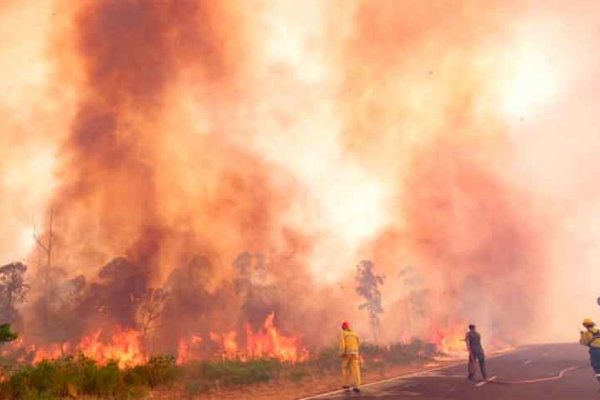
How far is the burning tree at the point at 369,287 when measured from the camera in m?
76.1

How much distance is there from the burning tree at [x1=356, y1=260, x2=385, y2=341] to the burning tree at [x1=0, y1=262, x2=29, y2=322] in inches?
1930

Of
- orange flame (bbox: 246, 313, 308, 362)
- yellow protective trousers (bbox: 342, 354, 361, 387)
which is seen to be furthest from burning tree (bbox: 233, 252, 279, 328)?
yellow protective trousers (bbox: 342, 354, 361, 387)

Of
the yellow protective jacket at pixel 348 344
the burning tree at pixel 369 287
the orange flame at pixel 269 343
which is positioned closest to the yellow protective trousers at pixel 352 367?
the yellow protective jacket at pixel 348 344

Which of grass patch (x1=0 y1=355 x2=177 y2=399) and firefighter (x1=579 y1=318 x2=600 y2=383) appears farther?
firefighter (x1=579 y1=318 x2=600 y2=383)

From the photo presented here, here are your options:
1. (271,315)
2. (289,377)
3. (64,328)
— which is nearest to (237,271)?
(271,315)

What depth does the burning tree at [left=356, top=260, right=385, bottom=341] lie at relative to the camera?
2997 inches

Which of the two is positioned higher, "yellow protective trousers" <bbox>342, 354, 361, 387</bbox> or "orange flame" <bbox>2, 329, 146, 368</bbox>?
"orange flame" <bbox>2, 329, 146, 368</bbox>

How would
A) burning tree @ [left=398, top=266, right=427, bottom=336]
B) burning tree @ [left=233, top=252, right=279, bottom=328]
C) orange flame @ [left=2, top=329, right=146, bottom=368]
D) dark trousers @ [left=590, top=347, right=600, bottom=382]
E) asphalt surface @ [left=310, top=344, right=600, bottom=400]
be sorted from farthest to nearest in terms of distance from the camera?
burning tree @ [left=398, top=266, right=427, bottom=336]
burning tree @ [left=233, top=252, right=279, bottom=328]
orange flame @ [left=2, top=329, right=146, bottom=368]
dark trousers @ [left=590, top=347, right=600, bottom=382]
asphalt surface @ [left=310, top=344, right=600, bottom=400]

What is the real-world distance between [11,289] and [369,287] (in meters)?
51.7

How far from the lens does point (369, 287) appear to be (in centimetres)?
7650

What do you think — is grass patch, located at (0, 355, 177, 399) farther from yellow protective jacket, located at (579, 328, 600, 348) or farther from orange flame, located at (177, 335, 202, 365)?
orange flame, located at (177, 335, 202, 365)

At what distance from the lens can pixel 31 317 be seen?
162ft

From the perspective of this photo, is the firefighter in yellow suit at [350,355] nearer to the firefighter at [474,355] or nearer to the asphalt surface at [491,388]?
the asphalt surface at [491,388]

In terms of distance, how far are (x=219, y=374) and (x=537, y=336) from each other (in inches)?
4099
